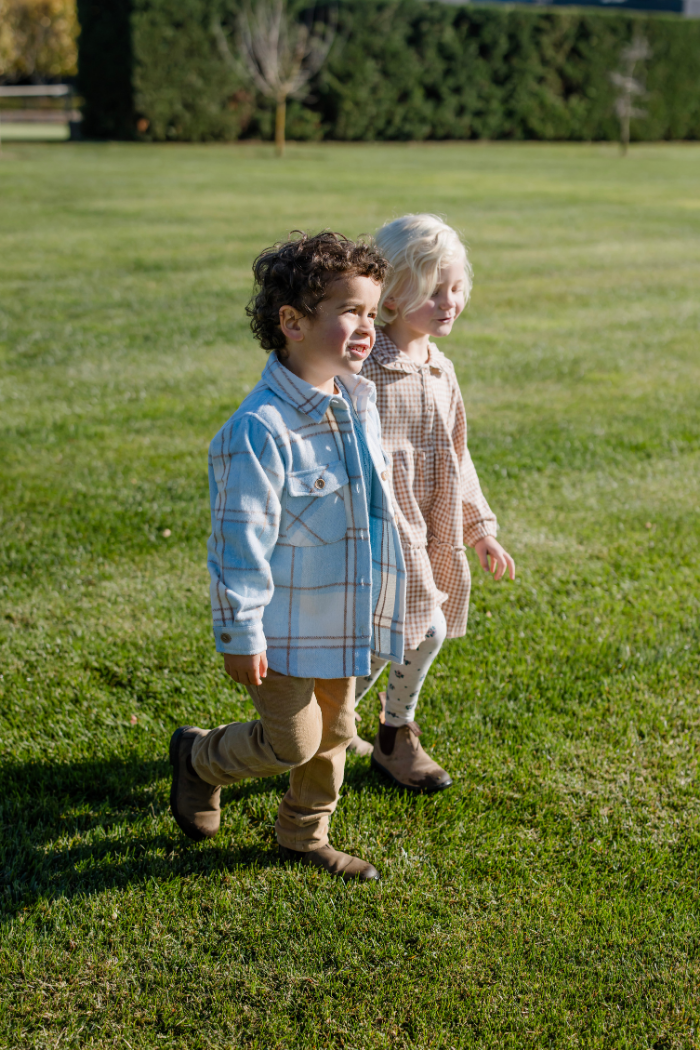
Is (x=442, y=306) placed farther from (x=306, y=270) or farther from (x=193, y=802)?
(x=193, y=802)

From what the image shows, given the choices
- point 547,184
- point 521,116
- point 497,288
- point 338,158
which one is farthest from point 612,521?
point 521,116

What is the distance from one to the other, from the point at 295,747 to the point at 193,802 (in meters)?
0.46

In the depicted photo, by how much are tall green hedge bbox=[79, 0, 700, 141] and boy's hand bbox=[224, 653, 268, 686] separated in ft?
87.8

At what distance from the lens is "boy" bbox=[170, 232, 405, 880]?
2.09 meters

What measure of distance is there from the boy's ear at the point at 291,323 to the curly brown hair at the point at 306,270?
12 mm

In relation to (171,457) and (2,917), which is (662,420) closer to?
(171,457)

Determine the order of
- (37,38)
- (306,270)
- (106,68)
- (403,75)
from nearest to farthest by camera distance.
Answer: (306,270) → (106,68) → (403,75) → (37,38)

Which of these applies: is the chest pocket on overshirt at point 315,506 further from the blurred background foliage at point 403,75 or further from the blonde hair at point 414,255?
the blurred background foliage at point 403,75

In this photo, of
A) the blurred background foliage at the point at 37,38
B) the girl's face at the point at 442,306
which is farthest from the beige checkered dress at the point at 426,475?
the blurred background foliage at the point at 37,38

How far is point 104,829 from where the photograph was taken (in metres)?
2.61

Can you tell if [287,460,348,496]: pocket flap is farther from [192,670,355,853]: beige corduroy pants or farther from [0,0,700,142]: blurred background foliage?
[0,0,700,142]: blurred background foliage

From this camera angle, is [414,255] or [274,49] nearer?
[414,255]

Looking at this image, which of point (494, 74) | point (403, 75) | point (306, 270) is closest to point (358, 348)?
point (306, 270)

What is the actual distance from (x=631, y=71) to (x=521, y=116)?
388cm
